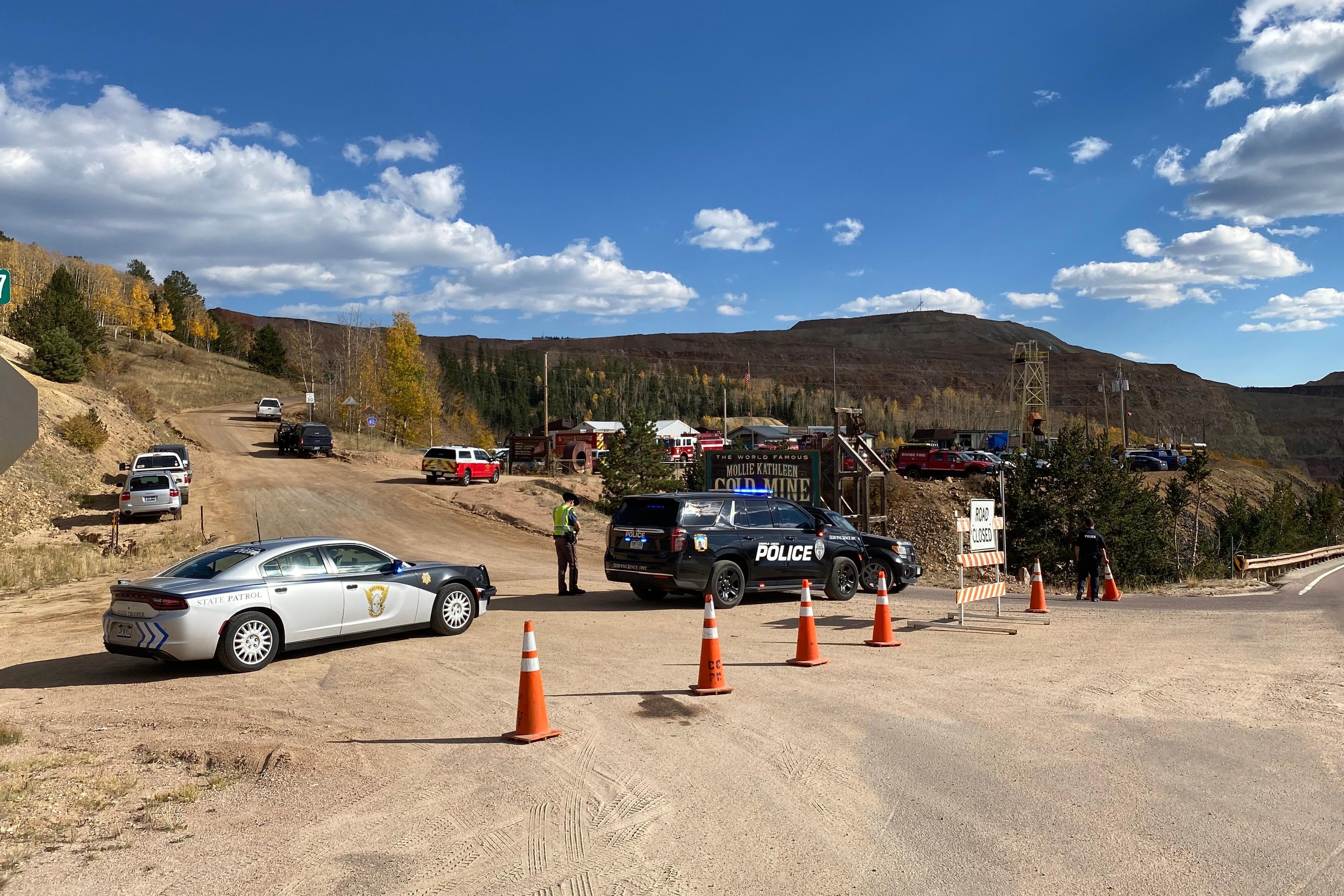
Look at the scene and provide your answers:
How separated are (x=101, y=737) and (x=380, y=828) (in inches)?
143

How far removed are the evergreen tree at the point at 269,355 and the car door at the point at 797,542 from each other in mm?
123099

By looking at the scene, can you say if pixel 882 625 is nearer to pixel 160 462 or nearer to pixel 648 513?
pixel 648 513

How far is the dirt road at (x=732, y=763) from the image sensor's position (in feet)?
16.2

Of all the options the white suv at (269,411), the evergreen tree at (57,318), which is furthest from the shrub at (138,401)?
the white suv at (269,411)

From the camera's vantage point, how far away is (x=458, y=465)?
135 feet

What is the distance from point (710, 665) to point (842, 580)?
796 centimetres

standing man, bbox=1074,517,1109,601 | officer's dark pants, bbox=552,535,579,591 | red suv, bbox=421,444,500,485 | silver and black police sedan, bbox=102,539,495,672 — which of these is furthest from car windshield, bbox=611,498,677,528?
red suv, bbox=421,444,500,485

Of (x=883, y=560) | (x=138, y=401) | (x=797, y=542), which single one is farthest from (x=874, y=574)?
(x=138, y=401)

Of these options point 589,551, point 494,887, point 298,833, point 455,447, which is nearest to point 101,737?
point 298,833

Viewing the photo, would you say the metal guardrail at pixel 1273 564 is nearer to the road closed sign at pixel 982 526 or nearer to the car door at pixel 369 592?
the road closed sign at pixel 982 526

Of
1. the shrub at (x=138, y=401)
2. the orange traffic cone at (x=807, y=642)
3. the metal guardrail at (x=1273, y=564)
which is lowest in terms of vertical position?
the metal guardrail at (x=1273, y=564)

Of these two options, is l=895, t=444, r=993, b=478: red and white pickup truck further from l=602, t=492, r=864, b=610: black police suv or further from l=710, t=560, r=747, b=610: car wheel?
l=710, t=560, r=747, b=610: car wheel

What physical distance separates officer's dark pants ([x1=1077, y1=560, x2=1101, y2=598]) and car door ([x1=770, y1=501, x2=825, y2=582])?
258 inches

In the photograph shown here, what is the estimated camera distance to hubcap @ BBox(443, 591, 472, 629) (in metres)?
12.5
